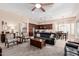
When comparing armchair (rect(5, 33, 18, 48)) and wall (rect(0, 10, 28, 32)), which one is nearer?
wall (rect(0, 10, 28, 32))

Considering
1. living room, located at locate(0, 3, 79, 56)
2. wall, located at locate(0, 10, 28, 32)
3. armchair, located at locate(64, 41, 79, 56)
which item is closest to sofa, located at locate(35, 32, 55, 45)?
living room, located at locate(0, 3, 79, 56)

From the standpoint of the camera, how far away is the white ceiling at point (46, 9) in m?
2.26

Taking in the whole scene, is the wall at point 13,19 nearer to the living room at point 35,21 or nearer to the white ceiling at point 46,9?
the living room at point 35,21

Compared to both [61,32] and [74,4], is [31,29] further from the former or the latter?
[74,4]

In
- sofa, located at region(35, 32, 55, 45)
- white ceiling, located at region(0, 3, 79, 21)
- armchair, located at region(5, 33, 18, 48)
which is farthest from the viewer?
sofa, located at region(35, 32, 55, 45)

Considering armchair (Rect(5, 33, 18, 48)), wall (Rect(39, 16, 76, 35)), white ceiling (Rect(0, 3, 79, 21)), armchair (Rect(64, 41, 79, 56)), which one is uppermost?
white ceiling (Rect(0, 3, 79, 21))

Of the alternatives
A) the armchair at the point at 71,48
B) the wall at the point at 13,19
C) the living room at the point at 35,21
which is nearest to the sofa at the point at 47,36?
the living room at the point at 35,21

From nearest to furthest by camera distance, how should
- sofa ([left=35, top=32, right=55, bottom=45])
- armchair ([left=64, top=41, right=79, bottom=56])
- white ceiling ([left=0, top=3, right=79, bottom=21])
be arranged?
1. armchair ([left=64, top=41, right=79, bottom=56])
2. white ceiling ([left=0, top=3, right=79, bottom=21])
3. sofa ([left=35, top=32, right=55, bottom=45])

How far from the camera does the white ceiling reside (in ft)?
7.41

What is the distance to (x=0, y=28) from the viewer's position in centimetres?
234

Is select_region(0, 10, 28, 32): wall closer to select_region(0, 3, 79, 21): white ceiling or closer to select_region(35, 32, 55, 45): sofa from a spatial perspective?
select_region(0, 3, 79, 21): white ceiling

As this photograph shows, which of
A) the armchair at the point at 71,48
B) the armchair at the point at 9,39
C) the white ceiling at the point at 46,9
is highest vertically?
the white ceiling at the point at 46,9

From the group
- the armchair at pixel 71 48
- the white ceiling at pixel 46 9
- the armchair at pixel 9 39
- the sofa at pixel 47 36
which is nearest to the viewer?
the armchair at pixel 71 48

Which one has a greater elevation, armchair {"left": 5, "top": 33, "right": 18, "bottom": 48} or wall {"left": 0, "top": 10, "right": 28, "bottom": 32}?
wall {"left": 0, "top": 10, "right": 28, "bottom": 32}
